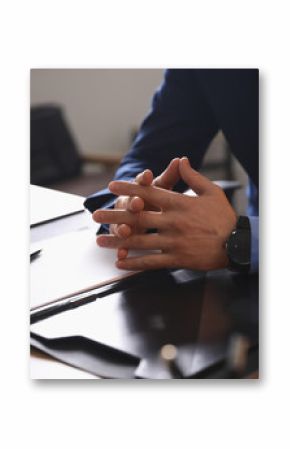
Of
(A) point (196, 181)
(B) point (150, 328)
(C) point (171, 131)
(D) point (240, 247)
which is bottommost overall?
(B) point (150, 328)

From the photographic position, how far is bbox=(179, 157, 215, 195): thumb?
0.99 meters

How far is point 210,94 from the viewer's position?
114 cm

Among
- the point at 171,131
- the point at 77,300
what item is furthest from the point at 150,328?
the point at 171,131

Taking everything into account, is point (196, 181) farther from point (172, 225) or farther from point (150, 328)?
point (150, 328)

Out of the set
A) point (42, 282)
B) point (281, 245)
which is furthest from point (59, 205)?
point (281, 245)

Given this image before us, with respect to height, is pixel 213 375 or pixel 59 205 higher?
pixel 59 205

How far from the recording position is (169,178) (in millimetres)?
1014

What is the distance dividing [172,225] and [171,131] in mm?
278

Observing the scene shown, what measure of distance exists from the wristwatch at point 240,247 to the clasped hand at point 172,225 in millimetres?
11

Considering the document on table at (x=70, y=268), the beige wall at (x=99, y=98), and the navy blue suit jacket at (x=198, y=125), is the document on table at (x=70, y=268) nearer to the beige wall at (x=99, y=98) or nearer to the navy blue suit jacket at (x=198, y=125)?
the navy blue suit jacket at (x=198, y=125)
